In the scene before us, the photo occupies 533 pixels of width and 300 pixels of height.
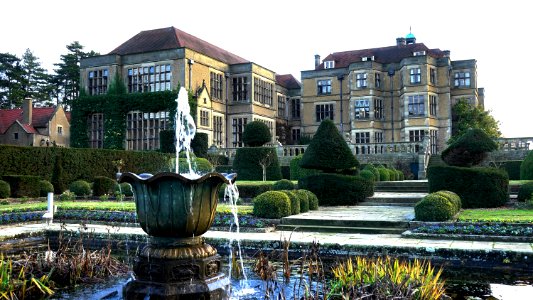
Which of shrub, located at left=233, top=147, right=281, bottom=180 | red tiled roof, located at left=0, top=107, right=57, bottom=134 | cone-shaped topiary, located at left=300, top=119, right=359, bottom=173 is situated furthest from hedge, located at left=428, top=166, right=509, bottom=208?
red tiled roof, located at left=0, top=107, right=57, bottom=134

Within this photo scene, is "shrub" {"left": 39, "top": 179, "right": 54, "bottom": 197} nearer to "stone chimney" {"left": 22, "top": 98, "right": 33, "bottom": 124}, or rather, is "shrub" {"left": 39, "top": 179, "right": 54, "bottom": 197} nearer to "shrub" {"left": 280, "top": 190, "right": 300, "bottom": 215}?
"shrub" {"left": 280, "top": 190, "right": 300, "bottom": 215}

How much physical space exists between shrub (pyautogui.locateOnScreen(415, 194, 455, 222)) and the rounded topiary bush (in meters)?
3.63

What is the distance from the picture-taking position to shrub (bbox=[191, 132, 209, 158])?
1409 inches

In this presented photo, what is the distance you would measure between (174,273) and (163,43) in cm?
3562

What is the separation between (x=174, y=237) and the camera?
5.95m

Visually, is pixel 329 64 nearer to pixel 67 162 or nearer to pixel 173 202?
pixel 67 162

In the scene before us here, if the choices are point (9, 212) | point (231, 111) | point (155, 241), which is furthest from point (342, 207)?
point (231, 111)

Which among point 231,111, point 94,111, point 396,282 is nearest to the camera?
point 396,282

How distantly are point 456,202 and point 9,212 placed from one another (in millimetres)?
13936

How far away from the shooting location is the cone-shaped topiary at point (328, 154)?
1858 cm

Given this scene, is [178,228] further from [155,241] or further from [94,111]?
[94,111]

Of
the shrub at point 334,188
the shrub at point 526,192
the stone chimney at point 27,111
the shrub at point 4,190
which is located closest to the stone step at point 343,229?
the shrub at point 334,188

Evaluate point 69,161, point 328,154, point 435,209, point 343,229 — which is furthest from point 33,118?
point 435,209

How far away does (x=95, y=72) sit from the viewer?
128ft
